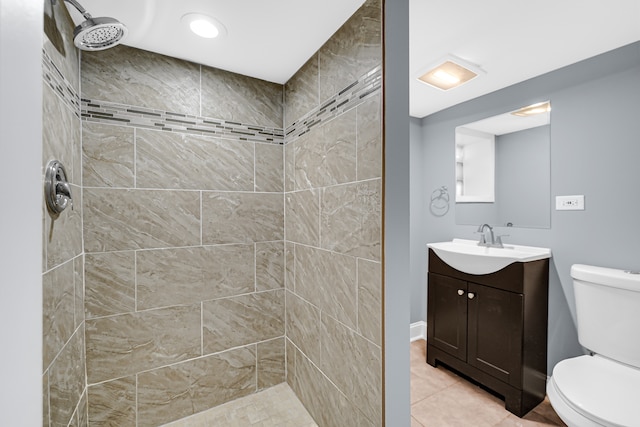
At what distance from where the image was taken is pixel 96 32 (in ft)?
3.58

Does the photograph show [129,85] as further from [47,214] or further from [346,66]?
[346,66]

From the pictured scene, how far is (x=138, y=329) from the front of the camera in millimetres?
1582

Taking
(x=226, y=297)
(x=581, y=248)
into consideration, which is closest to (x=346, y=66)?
(x=226, y=297)

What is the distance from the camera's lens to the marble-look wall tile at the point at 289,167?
1876 mm

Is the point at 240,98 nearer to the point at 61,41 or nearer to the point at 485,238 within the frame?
the point at 61,41

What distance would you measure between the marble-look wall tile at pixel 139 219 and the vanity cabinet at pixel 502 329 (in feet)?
6.18

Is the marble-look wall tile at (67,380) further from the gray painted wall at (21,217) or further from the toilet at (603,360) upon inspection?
the toilet at (603,360)

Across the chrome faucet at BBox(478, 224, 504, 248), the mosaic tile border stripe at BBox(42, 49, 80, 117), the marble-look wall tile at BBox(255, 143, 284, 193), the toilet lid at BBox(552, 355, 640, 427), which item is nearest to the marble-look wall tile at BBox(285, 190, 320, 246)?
the marble-look wall tile at BBox(255, 143, 284, 193)

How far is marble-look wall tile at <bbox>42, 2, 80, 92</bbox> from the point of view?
1077 millimetres

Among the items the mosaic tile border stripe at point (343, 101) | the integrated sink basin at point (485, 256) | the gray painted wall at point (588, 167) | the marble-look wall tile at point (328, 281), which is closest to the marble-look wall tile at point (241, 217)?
the marble-look wall tile at point (328, 281)

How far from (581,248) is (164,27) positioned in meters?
2.73

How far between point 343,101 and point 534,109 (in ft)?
5.35

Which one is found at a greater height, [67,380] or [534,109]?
[534,109]

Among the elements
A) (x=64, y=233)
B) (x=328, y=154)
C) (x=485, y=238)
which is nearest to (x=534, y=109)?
(x=485, y=238)
